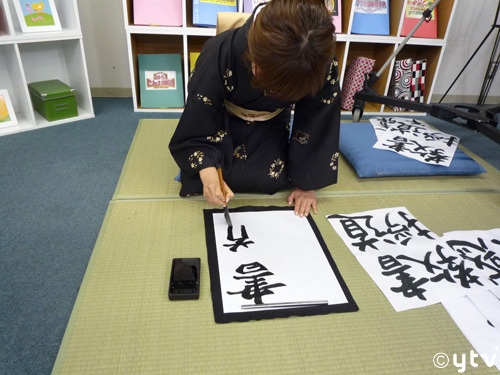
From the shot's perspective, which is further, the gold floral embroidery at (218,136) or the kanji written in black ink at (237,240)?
the gold floral embroidery at (218,136)

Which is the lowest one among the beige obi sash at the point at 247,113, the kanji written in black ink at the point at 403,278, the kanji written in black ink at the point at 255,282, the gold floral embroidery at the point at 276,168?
the kanji written in black ink at the point at 403,278

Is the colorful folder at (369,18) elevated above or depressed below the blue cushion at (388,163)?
above

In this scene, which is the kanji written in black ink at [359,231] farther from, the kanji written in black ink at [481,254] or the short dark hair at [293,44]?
the short dark hair at [293,44]

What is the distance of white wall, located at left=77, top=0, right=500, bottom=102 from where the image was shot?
2.47m

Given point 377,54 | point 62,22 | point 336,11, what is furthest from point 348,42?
point 62,22

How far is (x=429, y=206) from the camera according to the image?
1.38 metres

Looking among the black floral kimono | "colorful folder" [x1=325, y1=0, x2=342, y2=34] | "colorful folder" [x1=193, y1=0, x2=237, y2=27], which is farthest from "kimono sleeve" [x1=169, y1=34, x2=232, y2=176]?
"colorful folder" [x1=325, y1=0, x2=342, y2=34]

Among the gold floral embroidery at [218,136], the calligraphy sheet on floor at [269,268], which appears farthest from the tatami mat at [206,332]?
the gold floral embroidery at [218,136]

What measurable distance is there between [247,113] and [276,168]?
9.3 inches

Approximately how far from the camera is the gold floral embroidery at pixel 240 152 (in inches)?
53.3

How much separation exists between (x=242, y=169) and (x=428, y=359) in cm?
82

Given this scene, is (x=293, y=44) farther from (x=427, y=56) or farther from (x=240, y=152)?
(x=427, y=56)

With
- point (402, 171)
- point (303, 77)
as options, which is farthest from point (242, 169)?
point (402, 171)

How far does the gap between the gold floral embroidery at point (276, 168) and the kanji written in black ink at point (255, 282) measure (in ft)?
1.43
